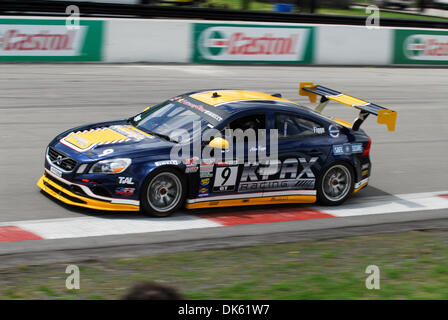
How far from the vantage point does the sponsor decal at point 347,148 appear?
9.41m

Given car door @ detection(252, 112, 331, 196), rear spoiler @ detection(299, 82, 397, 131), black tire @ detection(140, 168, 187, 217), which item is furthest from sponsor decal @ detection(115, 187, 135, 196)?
rear spoiler @ detection(299, 82, 397, 131)

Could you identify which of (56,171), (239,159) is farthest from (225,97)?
(56,171)

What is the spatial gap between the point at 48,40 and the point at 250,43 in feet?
20.1

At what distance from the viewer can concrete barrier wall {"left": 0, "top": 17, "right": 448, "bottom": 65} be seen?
1772cm

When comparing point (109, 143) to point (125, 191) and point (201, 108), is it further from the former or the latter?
point (201, 108)

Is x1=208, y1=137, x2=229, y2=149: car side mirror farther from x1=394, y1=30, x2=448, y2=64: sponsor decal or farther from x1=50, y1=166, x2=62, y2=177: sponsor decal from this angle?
x1=394, y1=30, x2=448, y2=64: sponsor decal

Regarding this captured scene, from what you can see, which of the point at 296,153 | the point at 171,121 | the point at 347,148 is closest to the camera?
the point at 171,121

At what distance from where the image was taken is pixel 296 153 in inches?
356

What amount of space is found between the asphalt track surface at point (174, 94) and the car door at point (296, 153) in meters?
0.62

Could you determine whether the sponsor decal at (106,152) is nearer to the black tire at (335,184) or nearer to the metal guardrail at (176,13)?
the black tire at (335,184)

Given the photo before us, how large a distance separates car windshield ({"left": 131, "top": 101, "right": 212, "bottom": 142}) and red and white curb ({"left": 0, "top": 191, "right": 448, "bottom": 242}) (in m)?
1.08

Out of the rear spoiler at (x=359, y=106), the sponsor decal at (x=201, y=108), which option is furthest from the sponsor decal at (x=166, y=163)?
the rear spoiler at (x=359, y=106)

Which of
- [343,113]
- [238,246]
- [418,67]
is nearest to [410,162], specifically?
[343,113]

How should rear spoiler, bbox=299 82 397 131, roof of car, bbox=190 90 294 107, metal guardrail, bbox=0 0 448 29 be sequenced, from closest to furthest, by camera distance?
roof of car, bbox=190 90 294 107 < rear spoiler, bbox=299 82 397 131 < metal guardrail, bbox=0 0 448 29
